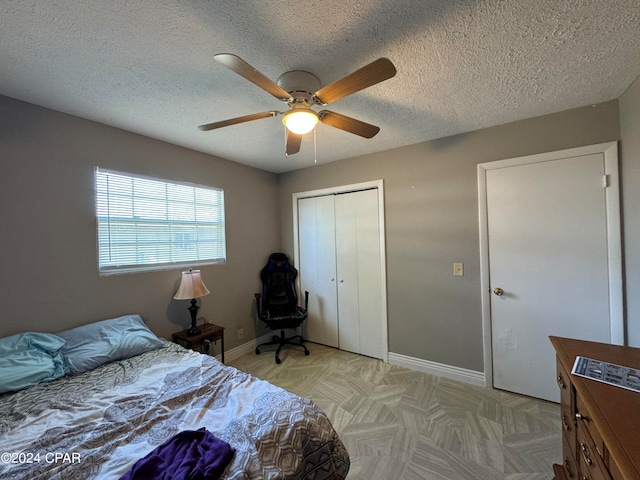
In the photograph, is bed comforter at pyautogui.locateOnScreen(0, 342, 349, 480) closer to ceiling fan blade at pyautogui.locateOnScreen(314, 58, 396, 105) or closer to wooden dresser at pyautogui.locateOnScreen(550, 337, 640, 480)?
wooden dresser at pyautogui.locateOnScreen(550, 337, 640, 480)

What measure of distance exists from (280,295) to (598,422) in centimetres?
317

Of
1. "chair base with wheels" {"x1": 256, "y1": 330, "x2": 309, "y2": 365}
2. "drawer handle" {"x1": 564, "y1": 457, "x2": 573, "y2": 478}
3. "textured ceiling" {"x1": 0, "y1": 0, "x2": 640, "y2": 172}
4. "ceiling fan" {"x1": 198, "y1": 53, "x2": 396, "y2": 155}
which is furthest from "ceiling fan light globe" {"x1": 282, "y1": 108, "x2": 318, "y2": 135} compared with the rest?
"chair base with wheels" {"x1": 256, "y1": 330, "x2": 309, "y2": 365}

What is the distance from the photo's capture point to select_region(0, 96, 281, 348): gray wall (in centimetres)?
177

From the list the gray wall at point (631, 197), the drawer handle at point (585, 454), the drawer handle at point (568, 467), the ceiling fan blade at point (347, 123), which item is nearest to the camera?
the drawer handle at point (585, 454)

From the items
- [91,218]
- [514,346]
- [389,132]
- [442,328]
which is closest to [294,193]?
[389,132]

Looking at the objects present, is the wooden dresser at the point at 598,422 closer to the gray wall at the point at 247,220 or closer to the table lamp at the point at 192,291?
the gray wall at the point at 247,220

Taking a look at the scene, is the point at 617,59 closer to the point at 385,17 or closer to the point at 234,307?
the point at 385,17

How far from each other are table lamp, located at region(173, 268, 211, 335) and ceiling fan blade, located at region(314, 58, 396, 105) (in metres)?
2.02

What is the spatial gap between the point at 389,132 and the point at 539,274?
1.86 metres

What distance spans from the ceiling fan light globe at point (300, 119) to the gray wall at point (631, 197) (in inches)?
85.1

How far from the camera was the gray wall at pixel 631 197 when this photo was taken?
1.75 m

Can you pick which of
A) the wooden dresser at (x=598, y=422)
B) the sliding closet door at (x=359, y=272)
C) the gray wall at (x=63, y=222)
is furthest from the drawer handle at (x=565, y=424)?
the gray wall at (x=63, y=222)

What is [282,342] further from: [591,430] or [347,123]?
[591,430]

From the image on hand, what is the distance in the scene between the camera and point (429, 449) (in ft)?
5.82
